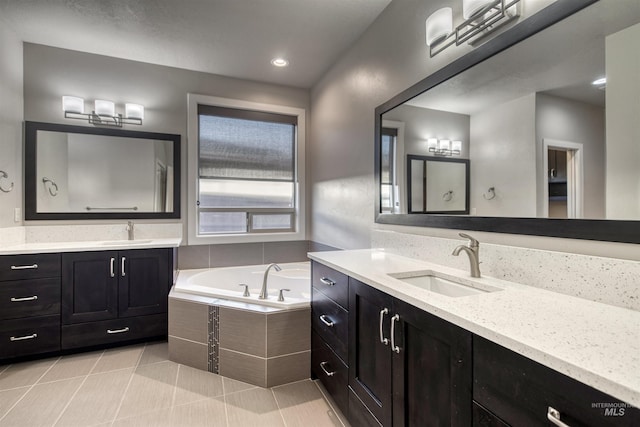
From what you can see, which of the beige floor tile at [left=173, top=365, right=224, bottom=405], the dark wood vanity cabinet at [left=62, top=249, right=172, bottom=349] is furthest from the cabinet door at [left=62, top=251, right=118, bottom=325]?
the beige floor tile at [left=173, top=365, right=224, bottom=405]

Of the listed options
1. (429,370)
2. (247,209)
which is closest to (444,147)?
(429,370)

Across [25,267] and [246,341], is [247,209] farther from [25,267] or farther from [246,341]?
[25,267]

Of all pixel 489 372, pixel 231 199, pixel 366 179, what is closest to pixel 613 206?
pixel 489 372

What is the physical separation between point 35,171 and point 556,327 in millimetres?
3778

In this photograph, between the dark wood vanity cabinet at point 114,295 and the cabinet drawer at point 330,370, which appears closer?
the cabinet drawer at point 330,370

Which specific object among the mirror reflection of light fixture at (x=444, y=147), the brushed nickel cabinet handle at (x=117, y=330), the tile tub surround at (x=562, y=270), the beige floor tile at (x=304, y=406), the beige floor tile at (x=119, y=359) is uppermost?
the mirror reflection of light fixture at (x=444, y=147)

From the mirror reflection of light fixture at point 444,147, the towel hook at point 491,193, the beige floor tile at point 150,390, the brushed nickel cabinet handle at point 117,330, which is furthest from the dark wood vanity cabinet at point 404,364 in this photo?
the brushed nickel cabinet handle at point 117,330

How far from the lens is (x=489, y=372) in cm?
78

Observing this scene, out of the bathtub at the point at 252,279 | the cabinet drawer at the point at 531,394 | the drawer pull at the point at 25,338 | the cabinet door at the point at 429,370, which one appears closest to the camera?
the cabinet drawer at the point at 531,394

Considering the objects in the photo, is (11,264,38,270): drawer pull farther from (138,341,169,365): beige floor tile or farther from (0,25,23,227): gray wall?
(138,341,169,365): beige floor tile

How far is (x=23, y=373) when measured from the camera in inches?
84.0

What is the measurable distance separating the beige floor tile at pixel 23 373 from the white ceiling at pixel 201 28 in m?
2.65

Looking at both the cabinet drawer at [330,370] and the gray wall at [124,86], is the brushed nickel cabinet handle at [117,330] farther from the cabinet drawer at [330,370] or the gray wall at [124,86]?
the cabinet drawer at [330,370]

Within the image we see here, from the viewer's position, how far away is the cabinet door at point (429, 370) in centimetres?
87
